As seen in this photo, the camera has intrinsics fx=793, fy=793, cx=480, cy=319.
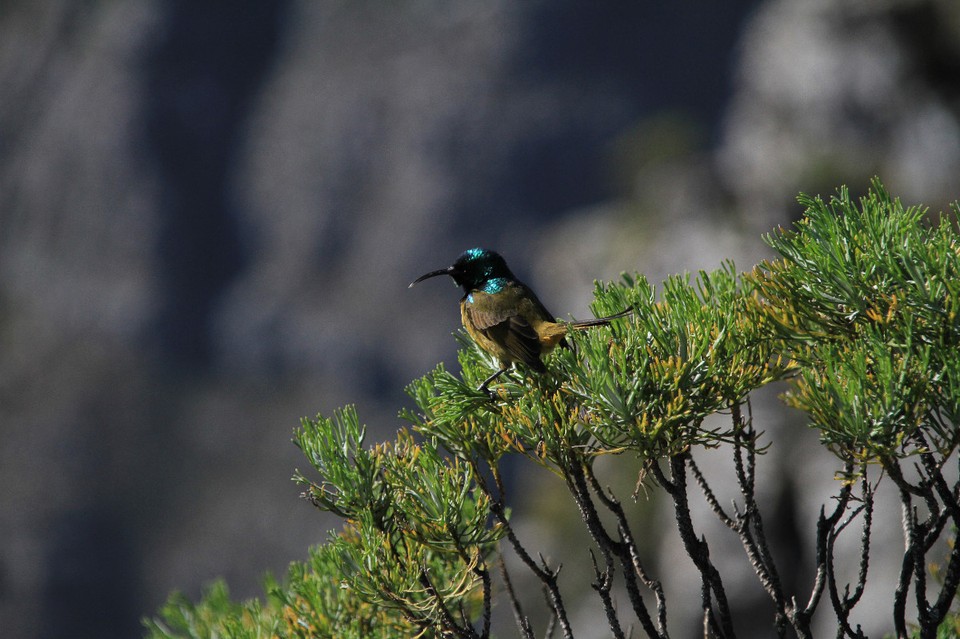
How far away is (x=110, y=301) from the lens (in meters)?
88.2

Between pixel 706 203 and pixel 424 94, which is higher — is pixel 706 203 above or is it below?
below

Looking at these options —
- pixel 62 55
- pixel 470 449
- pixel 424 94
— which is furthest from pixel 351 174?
pixel 470 449

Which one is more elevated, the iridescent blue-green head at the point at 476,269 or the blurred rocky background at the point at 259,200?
the blurred rocky background at the point at 259,200

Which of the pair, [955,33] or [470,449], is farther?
[955,33]

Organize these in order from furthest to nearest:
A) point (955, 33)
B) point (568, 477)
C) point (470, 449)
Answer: point (955, 33)
point (470, 449)
point (568, 477)

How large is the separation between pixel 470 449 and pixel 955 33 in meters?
31.6

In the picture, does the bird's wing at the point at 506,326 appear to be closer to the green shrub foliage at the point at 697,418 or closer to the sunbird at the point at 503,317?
the sunbird at the point at 503,317

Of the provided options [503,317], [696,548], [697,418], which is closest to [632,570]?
[696,548]

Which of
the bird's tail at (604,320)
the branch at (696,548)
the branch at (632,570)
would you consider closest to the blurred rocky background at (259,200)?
the bird's tail at (604,320)

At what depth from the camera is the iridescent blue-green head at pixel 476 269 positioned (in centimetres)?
383

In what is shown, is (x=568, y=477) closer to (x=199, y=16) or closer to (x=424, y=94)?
(x=424, y=94)

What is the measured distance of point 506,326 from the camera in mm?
2713

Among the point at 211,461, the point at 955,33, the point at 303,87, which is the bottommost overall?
the point at 955,33

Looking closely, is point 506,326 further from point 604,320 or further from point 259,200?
point 259,200
